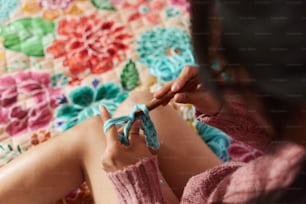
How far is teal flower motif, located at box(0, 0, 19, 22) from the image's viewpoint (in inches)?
39.9

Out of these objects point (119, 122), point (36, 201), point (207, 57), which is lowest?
point (36, 201)

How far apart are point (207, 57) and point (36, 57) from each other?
572 millimetres

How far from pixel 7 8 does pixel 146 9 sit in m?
0.30

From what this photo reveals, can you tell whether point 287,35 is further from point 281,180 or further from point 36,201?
point 36,201

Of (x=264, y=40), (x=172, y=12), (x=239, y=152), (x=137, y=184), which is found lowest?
(x=239, y=152)

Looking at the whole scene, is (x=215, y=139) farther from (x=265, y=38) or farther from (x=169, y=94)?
(x=265, y=38)

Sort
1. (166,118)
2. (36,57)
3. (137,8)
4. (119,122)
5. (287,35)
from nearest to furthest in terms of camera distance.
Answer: (287,35)
(119,122)
(166,118)
(36,57)
(137,8)

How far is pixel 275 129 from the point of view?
0.47m

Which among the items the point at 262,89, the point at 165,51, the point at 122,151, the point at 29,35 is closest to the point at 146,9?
the point at 165,51

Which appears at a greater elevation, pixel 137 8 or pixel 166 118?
pixel 137 8

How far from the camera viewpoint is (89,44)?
38.7 inches

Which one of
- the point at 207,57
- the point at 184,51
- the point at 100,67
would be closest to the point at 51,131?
the point at 100,67

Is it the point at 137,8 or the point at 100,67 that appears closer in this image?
the point at 100,67

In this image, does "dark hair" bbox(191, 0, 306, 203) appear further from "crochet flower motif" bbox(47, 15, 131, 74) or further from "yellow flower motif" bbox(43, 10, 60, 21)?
"yellow flower motif" bbox(43, 10, 60, 21)
